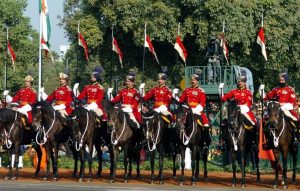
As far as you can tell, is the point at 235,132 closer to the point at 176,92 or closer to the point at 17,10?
the point at 176,92

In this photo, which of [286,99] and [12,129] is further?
[12,129]

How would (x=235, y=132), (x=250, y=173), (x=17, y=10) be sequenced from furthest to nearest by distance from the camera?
1. (x=17, y=10)
2. (x=250, y=173)
3. (x=235, y=132)

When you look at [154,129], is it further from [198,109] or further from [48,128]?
[48,128]

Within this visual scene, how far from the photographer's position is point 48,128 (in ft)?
95.7

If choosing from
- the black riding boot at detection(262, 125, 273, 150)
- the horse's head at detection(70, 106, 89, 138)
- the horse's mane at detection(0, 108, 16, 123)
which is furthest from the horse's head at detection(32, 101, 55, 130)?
the black riding boot at detection(262, 125, 273, 150)

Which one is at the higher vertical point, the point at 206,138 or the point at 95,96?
the point at 95,96

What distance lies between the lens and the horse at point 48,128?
2882cm

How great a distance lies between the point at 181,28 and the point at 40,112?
25.5 metres

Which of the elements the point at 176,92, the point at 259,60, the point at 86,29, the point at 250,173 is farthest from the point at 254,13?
the point at 176,92

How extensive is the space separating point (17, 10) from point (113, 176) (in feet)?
180

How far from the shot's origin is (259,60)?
56094 millimetres

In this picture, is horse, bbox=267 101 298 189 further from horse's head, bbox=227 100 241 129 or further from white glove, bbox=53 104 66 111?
white glove, bbox=53 104 66 111

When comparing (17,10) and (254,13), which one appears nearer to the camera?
(254,13)

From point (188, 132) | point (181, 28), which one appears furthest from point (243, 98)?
point (181, 28)
